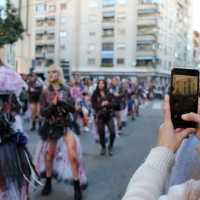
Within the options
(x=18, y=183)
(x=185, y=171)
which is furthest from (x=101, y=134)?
(x=185, y=171)

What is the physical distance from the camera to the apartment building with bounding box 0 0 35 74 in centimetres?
1661

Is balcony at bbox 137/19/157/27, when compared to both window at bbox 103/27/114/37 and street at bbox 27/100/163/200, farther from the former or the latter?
street at bbox 27/100/163/200

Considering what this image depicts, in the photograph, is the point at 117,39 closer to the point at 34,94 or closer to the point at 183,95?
the point at 34,94

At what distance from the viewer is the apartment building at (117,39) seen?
4353 centimetres

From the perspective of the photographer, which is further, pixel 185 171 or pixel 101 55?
pixel 101 55

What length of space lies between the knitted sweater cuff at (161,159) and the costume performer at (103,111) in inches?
176

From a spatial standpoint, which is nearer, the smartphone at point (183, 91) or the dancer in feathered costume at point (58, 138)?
the smartphone at point (183, 91)

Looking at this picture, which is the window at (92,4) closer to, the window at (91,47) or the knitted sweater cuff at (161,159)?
the window at (91,47)

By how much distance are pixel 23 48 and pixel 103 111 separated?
15.9 m

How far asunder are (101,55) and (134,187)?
153 ft

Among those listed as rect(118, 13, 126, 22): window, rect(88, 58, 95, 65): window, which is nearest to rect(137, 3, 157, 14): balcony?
rect(118, 13, 126, 22): window

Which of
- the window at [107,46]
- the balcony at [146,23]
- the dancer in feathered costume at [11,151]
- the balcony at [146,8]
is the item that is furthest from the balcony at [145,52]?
the dancer in feathered costume at [11,151]

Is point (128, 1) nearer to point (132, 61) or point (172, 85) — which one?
point (132, 61)

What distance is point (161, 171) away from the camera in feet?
3.26
